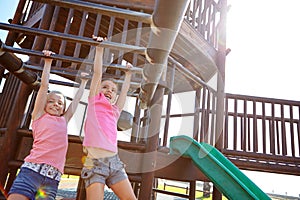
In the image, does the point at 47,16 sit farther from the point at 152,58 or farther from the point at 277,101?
the point at 277,101

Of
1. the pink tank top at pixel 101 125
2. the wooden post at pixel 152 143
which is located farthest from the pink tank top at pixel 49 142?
the wooden post at pixel 152 143

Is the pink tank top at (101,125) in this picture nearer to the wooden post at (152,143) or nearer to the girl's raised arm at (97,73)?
the girl's raised arm at (97,73)

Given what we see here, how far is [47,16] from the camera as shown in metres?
2.95

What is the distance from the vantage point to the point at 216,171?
2.34m

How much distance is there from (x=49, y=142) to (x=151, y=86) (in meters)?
0.97

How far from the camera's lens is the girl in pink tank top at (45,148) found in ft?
5.41

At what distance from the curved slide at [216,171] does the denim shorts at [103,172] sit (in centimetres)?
88

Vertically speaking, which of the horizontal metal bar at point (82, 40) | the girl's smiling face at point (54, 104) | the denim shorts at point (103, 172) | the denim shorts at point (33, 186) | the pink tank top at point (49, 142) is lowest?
the denim shorts at point (33, 186)

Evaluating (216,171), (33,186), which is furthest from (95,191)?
(216,171)

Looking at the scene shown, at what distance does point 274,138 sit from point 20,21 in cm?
532

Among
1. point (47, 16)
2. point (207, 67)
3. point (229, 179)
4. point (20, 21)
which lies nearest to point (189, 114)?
point (207, 67)

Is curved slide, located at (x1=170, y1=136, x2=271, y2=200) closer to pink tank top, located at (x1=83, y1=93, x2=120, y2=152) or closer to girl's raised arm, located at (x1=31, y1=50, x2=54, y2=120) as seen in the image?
pink tank top, located at (x1=83, y1=93, x2=120, y2=152)

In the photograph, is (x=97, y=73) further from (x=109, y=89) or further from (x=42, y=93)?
(x=42, y=93)

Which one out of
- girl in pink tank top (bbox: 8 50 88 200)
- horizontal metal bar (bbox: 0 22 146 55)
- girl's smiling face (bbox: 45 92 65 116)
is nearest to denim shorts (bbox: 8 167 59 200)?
girl in pink tank top (bbox: 8 50 88 200)
